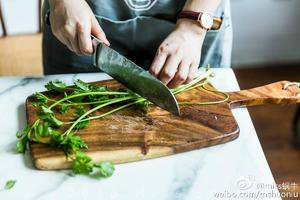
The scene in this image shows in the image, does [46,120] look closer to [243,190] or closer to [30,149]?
[30,149]

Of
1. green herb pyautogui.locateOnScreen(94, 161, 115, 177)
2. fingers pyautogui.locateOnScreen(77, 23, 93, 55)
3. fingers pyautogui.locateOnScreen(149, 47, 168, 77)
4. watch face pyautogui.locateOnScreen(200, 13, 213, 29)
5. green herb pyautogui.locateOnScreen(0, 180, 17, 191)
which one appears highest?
watch face pyautogui.locateOnScreen(200, 13, 213, 29)

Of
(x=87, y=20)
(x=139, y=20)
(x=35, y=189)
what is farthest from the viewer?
(x=139, y=20)

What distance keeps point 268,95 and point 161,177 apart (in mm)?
270

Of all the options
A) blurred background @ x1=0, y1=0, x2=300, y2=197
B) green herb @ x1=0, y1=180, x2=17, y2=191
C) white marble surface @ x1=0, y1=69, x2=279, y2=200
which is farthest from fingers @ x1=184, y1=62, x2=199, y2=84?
blurred background @ x1=0, y1=0, x2=300, y2=197

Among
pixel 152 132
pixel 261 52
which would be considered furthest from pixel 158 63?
pixel 261 52

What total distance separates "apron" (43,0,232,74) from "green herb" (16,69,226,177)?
0.13 m

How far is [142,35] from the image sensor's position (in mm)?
894

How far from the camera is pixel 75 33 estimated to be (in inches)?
30.0

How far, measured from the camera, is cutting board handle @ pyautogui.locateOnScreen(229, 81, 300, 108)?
31.1 inches

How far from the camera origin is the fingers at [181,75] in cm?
75

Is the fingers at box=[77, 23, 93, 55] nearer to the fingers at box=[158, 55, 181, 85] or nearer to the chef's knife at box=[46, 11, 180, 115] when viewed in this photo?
the chef's knife at box=[46, 11, 180, 115]

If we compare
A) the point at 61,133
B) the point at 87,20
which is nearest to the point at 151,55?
the point at 87,20

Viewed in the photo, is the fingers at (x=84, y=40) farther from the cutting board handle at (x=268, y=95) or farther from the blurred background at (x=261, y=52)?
the blurred background at (x=261, y=52)

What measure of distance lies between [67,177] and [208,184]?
0.20 meters
